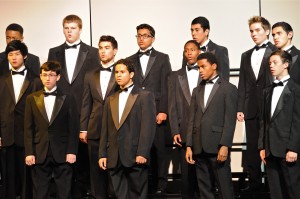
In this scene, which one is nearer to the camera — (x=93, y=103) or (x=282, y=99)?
(x=282, y=99)

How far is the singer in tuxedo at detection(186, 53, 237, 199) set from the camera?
215 inches

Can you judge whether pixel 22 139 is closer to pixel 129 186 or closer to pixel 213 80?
pixel 129 186

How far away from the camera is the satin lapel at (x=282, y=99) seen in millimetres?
5357

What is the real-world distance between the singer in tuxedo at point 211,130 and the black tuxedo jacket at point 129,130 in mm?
406

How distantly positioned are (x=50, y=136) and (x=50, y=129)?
66 mm

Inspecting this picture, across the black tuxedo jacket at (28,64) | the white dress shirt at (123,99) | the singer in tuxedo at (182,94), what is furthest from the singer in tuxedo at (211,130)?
the black tuxedo jacket at (28,64)

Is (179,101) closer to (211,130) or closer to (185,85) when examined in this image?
(185,85)

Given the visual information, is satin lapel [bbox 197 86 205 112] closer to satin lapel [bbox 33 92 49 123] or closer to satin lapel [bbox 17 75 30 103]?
satin lapel [bbox 33 92 49 123]

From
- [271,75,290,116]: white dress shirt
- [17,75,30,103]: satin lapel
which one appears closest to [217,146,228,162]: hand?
[271,75,290,116]: white dress shirt

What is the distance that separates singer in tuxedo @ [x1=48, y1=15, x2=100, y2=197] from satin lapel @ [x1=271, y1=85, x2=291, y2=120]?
1.94m

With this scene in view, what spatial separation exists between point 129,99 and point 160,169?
3.26 ft

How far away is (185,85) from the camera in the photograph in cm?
608

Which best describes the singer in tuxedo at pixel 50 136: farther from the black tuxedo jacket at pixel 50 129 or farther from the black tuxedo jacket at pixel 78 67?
the black tuxedo jacket at pixel 78 67

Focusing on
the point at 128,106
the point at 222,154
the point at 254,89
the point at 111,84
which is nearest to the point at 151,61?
the point at 111,84
